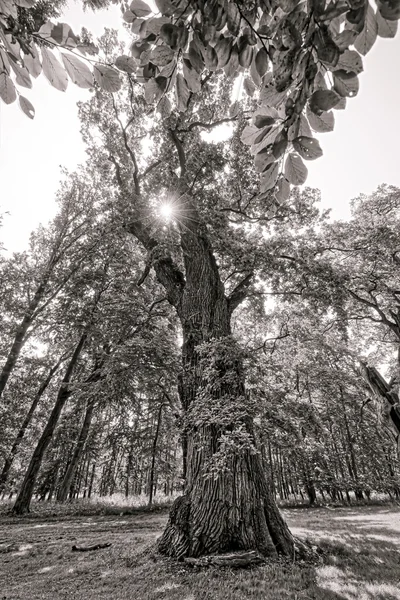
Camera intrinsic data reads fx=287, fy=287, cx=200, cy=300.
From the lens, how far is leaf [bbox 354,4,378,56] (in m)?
0.71

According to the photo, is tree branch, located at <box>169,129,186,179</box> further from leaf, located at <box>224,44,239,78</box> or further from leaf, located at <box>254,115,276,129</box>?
leaf, located at <box>254,115,276,129</box>

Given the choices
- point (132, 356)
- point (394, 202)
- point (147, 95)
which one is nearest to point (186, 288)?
point (132, 356)

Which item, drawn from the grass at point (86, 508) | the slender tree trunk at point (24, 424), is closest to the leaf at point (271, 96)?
the grass at point (86, 508)

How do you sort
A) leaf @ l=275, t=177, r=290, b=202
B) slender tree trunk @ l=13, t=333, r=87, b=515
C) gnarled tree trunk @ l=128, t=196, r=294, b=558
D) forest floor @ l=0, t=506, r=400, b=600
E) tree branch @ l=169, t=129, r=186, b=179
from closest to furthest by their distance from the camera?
1. leaf @ l=275, t=177, r=290, b=202
2. forest floor @ l=0, t=506, r=400, b=600
3. gnarled tree trunk @ l=128, t=196, r=294, b=558
4. tree branch @ l=169, t=129, r=186, b=179
5. slender tree trunk @ l=13, t=333, r=87, b=515

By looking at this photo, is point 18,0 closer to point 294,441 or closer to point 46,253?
point 294,441

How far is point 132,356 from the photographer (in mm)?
7090

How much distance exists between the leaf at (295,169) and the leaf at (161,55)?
0.51 metres

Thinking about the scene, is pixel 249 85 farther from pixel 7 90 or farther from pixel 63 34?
pixel 7 90

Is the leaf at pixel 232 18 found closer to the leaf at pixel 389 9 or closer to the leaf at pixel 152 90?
the leaf at pixel 152 90

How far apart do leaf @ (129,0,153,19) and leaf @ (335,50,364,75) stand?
0.61 metres

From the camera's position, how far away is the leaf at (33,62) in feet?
3.14

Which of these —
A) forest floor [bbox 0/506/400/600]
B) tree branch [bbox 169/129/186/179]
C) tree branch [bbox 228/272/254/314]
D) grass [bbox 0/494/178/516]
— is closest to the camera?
forest floor [bbox 0/506/400/600]

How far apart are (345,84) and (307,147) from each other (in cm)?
17

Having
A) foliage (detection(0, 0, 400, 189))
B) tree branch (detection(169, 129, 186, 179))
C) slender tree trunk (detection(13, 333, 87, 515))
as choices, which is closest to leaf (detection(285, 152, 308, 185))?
foliage (detection(0, 0, 400, 189))
